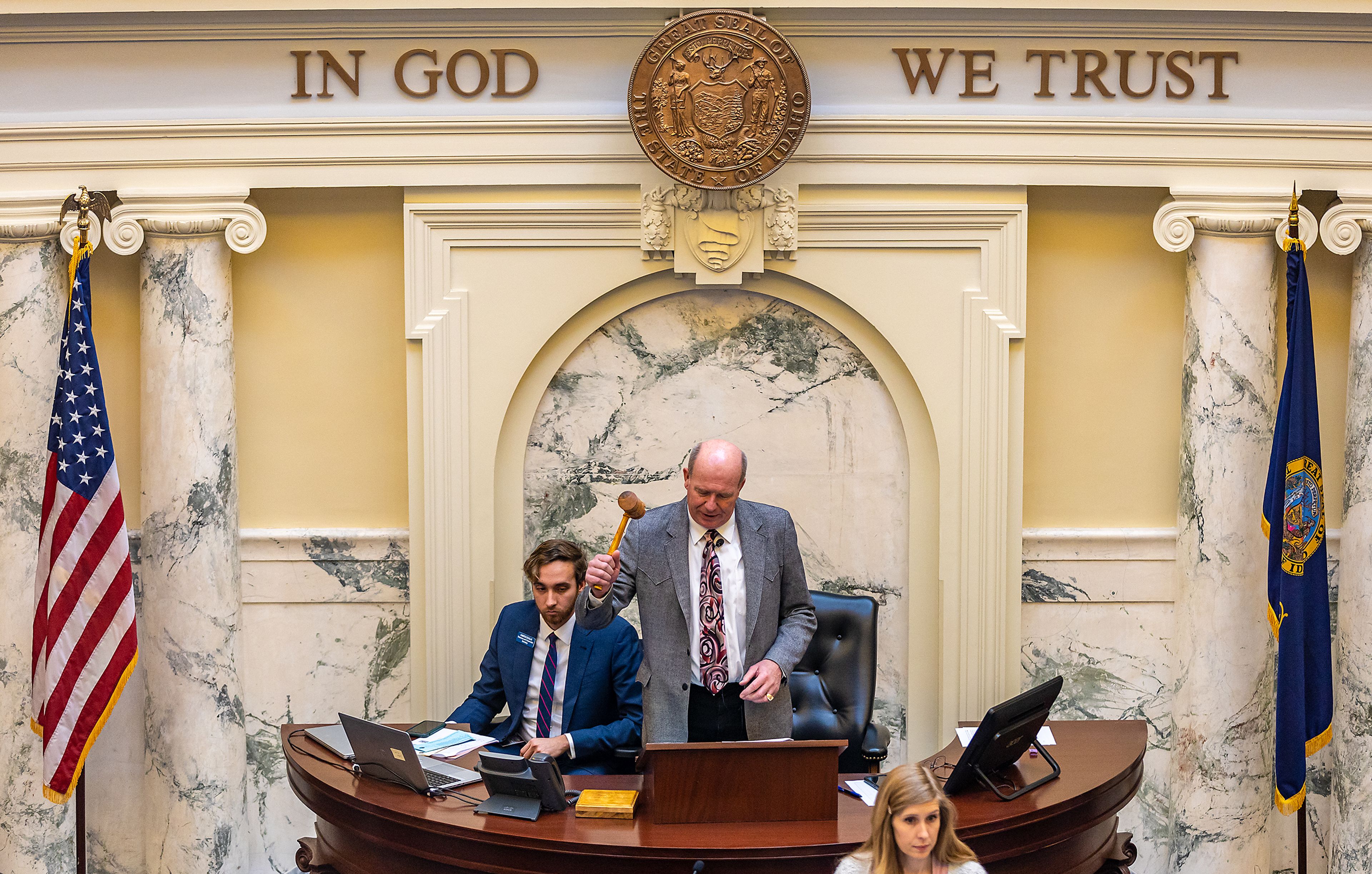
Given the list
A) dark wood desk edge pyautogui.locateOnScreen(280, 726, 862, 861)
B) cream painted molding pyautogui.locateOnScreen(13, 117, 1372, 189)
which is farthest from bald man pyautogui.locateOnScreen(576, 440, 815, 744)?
cream painted molding pyautogui.locateOnScreen(13, 117, 1372, 189)

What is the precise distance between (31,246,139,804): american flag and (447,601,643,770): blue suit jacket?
4.79 ft

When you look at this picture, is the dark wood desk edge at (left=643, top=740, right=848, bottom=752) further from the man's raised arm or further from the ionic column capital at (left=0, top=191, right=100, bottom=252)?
the ionic column capital at (left=0, top=191, right=100, bottom=252)

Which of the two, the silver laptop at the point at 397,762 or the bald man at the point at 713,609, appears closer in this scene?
the silver laptop at the point at 397,762

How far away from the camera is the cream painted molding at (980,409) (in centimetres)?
519

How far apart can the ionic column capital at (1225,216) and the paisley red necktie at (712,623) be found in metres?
2.45

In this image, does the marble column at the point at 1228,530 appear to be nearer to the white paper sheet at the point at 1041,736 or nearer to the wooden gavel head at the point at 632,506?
the white paper sheet at the point at 1041,736

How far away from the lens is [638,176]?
5195mm

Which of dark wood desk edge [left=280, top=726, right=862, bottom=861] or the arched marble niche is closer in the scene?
dark wood desk edge [left=280, top=726, right=862, bottom=861]

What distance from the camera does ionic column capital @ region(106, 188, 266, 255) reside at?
5.07 metres

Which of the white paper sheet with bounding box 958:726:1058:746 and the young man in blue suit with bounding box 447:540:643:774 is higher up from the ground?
the young man in blue suit with bounding box 447:540:643:774

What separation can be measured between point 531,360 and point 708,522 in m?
1.46

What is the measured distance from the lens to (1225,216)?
507 cm

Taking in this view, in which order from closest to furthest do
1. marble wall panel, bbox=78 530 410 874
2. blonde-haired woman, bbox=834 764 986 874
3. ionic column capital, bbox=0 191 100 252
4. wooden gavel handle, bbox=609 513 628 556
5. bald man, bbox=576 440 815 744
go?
1. blonde-haired woman, bbox=834 764 986 874
2. wooden gavel handle, bbox=609 513 628 556
3. bald man, bbox=576 440 815 744
4. ionic column capital, bbox=0 191 100 252
5. marble wall panel, bbox=78 530 410 874

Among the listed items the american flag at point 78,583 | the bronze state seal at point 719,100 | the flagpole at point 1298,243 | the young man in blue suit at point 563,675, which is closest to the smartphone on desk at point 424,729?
the young man in blue suit at point 563,675
